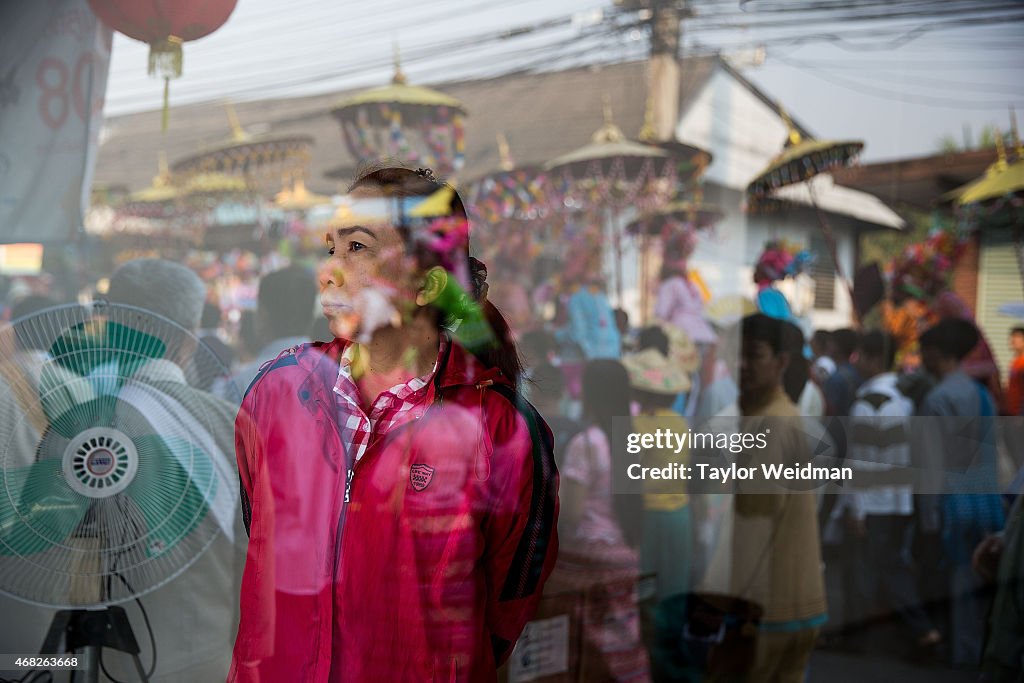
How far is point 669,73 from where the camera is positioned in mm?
3396

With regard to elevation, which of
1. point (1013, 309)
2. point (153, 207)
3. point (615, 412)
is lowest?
point (615, 412)

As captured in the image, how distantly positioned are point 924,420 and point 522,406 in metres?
2.36

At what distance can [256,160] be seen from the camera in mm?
3207

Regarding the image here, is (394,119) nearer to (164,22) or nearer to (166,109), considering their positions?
(166,109)

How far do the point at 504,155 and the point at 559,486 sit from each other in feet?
6.51

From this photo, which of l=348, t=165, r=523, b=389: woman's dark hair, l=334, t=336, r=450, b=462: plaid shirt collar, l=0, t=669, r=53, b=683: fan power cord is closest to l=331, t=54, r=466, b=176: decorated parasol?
l=348, t=165, r=523, b=389: woman's dark hair

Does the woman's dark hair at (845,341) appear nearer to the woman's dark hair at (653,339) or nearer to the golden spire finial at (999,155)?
the woman's dark hair at (653,339)

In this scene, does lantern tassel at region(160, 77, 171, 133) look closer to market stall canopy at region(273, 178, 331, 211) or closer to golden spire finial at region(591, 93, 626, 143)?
market stall canopy at region(273, 178, 331, 211)

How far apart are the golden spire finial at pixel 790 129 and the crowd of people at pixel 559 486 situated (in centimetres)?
68

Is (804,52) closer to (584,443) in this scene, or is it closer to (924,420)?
(924,420)

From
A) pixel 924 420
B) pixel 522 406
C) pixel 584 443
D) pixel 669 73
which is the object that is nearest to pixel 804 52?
pixel 669 73

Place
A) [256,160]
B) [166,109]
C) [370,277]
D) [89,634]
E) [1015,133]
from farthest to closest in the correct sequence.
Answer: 1. [256,160]
2. [1015,133]
3. [166,109]
4. [89,634]
5. [370,277]

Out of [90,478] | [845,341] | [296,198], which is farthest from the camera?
[845,341]

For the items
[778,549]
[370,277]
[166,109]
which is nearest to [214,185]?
[166,109]
